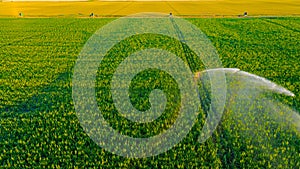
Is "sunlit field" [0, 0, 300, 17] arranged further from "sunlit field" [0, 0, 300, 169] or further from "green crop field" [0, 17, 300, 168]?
"sunlit field" [0, 0, 300, 169]

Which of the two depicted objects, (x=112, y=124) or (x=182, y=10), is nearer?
(x=112, y=124)

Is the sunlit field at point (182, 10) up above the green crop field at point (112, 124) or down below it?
above

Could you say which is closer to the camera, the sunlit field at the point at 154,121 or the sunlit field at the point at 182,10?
the sunlit field at the point at 154,121


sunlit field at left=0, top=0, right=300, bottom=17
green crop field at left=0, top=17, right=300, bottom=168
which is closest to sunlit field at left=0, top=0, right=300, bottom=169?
green crop field at left=0, top=17, right=300, bottom=168

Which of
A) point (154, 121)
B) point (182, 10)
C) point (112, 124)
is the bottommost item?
point (154, 121)

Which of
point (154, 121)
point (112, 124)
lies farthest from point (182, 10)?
point (112, 124)

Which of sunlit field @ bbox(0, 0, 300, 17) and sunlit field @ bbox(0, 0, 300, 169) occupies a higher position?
sunlit field @ bbox(0, 0, 300, 17)

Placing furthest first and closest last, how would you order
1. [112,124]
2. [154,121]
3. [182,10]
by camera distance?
[182,10], [154,121], [112,124]

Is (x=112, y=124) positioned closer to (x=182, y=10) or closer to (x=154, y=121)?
(x=154, y=121)

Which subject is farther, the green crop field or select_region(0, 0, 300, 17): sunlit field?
select_region(0, 0, 300, 17): sunlit field

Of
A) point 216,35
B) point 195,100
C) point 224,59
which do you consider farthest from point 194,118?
point 216,35

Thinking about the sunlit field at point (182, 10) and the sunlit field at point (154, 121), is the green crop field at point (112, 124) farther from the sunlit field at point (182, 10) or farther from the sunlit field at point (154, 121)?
the sunlit field at point (182, 10)

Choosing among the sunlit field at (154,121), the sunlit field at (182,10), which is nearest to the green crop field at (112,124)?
the sunlit field at (154,121)
